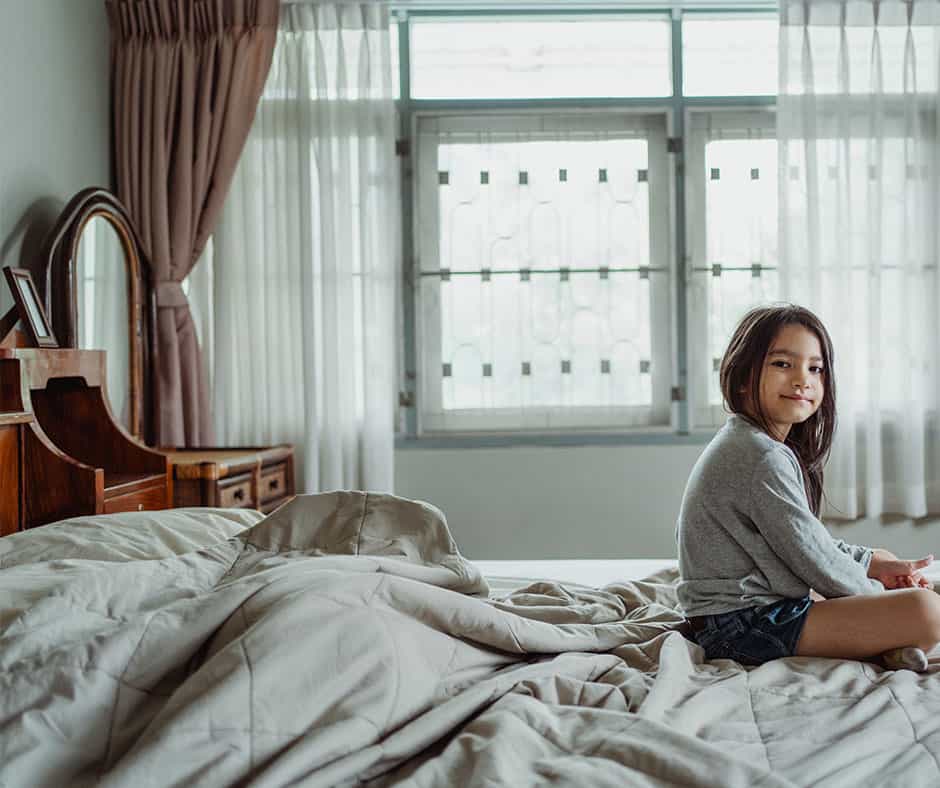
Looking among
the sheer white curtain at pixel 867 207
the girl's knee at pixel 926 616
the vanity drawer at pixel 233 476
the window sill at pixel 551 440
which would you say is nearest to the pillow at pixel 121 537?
the vanity drawer at pixel 233 476

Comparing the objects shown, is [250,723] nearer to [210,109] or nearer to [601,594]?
[601,594]

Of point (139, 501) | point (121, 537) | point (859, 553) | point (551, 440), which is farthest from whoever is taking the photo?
point (551, 440)

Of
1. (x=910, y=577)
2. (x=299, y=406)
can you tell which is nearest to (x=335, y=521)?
(x=910, y=577)

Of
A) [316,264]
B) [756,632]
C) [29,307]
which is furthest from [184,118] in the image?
[756,632]

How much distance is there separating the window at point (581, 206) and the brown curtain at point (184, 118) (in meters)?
0.62

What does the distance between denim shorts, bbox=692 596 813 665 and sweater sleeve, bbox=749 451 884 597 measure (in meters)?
0.05

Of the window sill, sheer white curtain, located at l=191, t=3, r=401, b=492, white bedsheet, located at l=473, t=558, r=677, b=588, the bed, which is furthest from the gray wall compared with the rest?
the bed

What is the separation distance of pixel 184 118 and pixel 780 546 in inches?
106

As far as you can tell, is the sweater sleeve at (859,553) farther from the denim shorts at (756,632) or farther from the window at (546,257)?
the window at (546,257)

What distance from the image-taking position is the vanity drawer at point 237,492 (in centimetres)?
274

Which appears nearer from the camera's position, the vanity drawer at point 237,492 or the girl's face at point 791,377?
the girl's face at point 791,377

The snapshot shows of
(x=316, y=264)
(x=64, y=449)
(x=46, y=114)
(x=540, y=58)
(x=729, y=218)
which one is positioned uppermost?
(x=540, y=58)

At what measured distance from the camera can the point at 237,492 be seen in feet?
9.37

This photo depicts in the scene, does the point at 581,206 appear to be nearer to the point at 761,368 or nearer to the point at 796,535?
the point at 761,368
